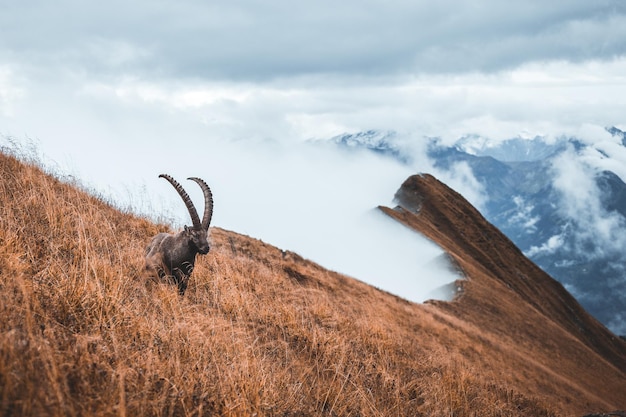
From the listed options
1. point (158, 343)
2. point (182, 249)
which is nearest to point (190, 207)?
point (182, 249)

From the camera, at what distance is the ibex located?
7172mm

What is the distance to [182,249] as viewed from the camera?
7.46 metres

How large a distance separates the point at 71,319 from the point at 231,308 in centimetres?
311

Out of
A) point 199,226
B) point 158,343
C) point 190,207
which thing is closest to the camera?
point 158,343

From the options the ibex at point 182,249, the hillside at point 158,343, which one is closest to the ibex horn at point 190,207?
the ibex at point 182,249

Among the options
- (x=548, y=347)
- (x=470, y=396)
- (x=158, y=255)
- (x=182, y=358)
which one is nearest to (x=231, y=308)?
(x=158, y=255)

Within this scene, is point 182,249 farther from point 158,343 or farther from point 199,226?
point 158,343

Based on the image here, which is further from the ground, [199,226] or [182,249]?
[199,226]

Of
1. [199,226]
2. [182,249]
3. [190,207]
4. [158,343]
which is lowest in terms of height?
[158,343]

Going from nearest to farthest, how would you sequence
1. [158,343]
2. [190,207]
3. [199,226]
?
[158,343], [190,207], [199,226]

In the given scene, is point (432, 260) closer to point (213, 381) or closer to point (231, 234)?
point (231, 234)

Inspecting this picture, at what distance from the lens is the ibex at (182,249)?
7.17 meters

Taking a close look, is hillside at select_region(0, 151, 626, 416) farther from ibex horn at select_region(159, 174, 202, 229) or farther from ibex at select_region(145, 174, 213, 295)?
ibex horn at select_region(159, 174, 202, 229)

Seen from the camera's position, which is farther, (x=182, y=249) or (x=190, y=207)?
(x=182, y=249)
